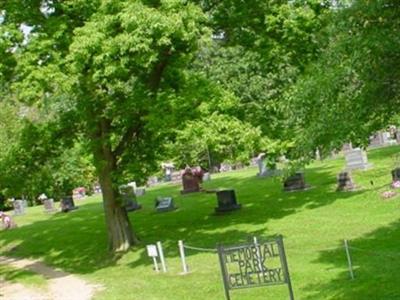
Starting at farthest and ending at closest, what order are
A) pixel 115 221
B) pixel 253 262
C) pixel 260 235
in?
pixel 115 221 < pixel 260 235 < pixel 253 262

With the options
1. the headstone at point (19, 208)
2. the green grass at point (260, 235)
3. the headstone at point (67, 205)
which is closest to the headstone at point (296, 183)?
the green grass at point (260, 235)

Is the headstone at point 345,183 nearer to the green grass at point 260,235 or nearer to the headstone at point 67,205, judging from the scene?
the green grass at point 260,235

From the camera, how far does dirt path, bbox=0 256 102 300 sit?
18.3 metres

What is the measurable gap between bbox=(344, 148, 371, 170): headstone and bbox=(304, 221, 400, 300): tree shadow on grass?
11.3 meters

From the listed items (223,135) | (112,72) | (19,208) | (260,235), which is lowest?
(260,235)

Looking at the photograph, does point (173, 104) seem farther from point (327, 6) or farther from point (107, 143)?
point (327, 6)

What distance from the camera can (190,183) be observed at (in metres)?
38.7

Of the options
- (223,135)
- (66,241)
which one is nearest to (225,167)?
(66,241)

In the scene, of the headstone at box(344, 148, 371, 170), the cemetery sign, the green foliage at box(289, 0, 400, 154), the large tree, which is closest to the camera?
the green foliage at box(289, 0, 400, 154)

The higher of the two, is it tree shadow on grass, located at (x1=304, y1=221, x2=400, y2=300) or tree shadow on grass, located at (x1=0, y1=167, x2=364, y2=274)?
tree shadow on grass, located at (x1=0, y1=167, x2=364, y2=274)

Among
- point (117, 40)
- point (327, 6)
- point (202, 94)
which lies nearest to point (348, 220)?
point (202, 94)

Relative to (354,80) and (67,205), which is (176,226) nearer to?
(67,205)

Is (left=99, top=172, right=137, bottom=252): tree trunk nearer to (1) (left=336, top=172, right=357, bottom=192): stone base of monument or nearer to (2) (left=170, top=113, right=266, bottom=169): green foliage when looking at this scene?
(2) (left=170, top=113, right=266, bottom=169): green foliage

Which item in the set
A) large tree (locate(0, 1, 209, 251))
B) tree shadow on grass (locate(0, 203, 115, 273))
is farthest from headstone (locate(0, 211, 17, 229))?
large tree (locate(0, 1, 209, 251))
